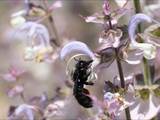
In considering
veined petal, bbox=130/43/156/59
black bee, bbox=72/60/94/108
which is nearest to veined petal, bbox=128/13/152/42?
veined petal, bbox=130/43/156/59

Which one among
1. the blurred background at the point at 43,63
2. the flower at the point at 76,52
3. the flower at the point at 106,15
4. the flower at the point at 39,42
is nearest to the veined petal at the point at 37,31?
the flower at the point at 39,42

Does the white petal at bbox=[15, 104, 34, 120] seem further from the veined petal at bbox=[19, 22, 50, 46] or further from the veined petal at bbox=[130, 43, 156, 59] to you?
the veined petal at bbox=[130, 43, 156, 59]

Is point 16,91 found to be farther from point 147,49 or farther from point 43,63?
point 43,63

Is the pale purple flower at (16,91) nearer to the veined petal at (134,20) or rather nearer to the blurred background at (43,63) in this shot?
the veined petal at (134,20)

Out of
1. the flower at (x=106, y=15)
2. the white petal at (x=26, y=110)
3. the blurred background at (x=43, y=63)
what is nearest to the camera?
the flower at (x=106, y=15)

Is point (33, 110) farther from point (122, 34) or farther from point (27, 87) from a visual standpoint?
point (27, 87)

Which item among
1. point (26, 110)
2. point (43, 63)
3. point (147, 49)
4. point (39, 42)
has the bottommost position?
point (26, 110)

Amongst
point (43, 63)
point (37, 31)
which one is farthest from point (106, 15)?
point (43, 63)

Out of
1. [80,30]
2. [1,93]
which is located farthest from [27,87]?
[80,30]
